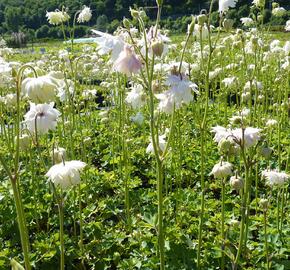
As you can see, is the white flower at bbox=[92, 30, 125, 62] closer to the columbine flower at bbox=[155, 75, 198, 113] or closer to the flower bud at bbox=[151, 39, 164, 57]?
the flower bud at bbox=[151, 39, 164, 57]

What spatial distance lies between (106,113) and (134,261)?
9.80 feet

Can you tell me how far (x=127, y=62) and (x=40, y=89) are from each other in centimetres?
43

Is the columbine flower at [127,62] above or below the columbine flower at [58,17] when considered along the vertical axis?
below

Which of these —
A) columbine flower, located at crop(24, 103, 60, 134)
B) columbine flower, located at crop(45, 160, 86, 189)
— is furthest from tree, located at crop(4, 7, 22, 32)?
columbine flower, located at crop(45, 160, 86, 189)

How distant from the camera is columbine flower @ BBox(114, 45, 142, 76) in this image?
2135 millimetres

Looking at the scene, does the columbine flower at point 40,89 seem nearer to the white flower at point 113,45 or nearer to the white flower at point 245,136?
the white flower at point 113,45

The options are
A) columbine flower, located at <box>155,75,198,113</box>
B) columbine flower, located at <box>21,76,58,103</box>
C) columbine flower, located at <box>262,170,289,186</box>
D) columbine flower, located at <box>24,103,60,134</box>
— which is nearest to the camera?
columbine flower, located at <box>21,76,58,103</box>

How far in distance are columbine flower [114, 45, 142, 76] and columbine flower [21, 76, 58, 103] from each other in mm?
328

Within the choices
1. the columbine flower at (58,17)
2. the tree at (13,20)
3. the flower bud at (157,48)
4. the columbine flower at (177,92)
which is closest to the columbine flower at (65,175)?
the columbine flower at (177,92)

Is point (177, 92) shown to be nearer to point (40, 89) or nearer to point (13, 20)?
point (40, 89)

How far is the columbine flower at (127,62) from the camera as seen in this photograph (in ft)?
7.00

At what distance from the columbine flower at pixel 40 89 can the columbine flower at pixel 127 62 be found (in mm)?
328

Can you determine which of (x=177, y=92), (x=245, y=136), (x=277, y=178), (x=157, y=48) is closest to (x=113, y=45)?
(x=157, y=48)

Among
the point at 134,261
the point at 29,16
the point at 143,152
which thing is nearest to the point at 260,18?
the point at 143,152
